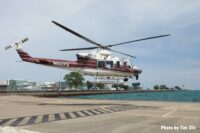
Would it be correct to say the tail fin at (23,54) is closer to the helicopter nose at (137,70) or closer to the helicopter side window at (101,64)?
the helicopter side window at (101,64)

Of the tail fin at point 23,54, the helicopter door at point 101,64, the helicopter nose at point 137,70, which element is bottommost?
the helicopter nose at point 137,70

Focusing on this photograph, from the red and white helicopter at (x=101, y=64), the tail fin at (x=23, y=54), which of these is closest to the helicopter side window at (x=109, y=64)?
the red and white helicopter at (x=101, y=64)

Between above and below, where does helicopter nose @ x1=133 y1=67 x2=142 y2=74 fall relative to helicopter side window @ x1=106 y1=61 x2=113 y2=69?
below

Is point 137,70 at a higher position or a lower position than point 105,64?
lower

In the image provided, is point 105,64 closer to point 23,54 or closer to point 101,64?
point 101,64

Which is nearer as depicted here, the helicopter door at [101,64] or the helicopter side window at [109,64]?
the helicopter door at [101,64]

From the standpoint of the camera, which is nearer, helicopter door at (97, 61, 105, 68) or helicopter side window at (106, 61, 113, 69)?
helicopter door at (97, 61, 105, 68)

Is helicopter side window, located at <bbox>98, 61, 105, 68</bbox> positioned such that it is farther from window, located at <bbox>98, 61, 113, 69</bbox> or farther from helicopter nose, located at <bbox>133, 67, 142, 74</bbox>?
helicopter nose, located at <bbox>133, 67, 142, 74</bbox>

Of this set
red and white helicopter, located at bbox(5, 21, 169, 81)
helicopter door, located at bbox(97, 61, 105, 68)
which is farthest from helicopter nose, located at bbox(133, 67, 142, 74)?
helicopter door, located at bbox(97, 61, 105, 68)

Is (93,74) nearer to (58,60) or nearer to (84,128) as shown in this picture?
(58,60)

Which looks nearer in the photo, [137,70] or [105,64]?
[105,64]

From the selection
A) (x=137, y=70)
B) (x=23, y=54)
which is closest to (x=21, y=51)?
(x=23, y=54)

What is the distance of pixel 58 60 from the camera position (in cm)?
5094

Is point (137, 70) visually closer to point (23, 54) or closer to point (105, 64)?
point (105, 64)
